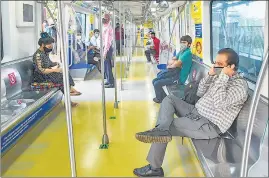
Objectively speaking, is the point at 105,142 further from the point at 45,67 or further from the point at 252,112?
the point at 252,112

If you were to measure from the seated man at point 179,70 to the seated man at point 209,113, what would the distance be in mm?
2671

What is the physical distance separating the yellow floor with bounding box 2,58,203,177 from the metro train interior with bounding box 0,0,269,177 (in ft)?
0.04

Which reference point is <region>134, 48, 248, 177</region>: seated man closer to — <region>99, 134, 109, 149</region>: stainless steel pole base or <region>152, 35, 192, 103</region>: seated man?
<region>99, 134, 109, 149</region>: stainless steel pole base

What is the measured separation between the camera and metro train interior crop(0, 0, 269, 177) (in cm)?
304

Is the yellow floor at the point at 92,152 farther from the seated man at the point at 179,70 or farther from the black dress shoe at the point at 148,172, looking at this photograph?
the seated man at the point at 179,70

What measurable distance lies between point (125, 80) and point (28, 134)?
5.15 meters

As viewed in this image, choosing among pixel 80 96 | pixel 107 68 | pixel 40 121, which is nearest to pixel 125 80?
pixel 107 68

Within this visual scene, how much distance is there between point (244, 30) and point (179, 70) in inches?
105

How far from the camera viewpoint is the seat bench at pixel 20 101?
13.9ft

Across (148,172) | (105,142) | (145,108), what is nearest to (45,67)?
(145,108)

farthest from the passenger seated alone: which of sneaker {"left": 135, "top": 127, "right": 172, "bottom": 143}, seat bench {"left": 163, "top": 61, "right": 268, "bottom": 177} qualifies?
seat bench {"left": 163, "top": 61, "right": 268, "bottom": 177}

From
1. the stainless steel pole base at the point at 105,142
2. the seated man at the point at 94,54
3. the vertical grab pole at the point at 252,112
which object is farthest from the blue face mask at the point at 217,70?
the seated man at the point at 94,54

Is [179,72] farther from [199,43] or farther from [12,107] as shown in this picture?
[12,107]

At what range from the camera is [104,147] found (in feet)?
14.7
